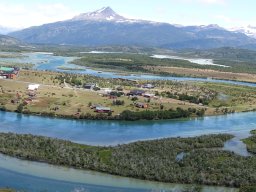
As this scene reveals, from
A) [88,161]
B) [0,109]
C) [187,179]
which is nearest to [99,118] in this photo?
[0,109]

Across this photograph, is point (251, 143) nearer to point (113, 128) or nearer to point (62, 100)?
point (113, 128)

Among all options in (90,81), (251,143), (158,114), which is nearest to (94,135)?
(158,114)

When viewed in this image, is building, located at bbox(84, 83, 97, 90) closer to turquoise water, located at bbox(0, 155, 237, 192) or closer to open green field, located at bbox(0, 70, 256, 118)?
open green field, located at bbox(0, 70, 256, 118)

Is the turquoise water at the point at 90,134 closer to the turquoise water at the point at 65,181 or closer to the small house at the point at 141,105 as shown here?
the turquoise water at the point at 65,181

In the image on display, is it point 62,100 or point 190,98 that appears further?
point 190,98

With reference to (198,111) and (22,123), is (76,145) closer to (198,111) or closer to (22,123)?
(22,123)

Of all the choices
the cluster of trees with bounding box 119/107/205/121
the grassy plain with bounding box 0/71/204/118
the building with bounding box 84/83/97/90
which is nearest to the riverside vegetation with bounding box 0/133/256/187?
the cluster of trees with bounding box 119/107/205/121
